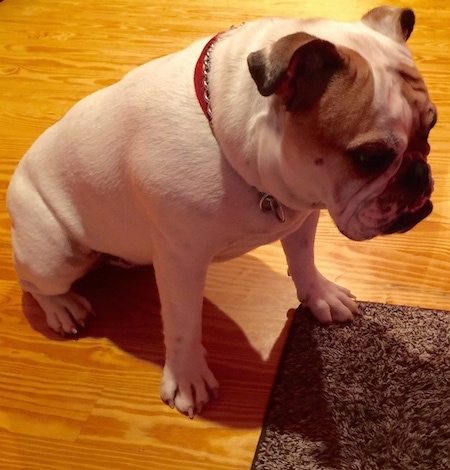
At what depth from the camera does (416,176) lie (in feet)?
3.39

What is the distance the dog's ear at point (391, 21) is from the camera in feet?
3.53

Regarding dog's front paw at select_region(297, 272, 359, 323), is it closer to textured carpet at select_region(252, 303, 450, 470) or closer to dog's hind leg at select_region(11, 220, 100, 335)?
textured carpet at select_region(252, 303, 450, 470)

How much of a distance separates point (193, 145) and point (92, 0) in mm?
2142

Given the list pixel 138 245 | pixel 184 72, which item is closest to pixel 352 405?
pixel 138 245

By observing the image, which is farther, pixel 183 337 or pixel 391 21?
pixel 183 337

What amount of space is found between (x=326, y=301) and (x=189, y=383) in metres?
0.37

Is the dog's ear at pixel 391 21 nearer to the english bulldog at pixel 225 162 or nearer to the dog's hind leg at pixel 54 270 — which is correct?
the english bulldog at pixel 225 162

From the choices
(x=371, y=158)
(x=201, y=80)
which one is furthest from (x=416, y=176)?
(x=201, y=80)

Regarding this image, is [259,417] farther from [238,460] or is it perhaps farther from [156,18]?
[156,18]

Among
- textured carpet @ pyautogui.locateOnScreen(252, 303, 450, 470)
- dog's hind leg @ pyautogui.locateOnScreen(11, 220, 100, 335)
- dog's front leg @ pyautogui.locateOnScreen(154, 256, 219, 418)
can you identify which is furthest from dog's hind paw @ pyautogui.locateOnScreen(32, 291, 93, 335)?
textured carpet @ pyautogui.locateOnScreen(252, 303, 450, 470)

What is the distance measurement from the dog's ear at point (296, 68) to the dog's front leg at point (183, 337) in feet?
1.34

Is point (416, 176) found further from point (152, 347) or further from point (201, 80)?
point (152, 347)

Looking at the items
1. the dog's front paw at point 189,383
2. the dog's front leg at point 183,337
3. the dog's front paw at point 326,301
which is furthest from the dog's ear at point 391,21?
the dog's front paw at point 189,383

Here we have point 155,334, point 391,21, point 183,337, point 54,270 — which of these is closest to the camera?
point 391,21
